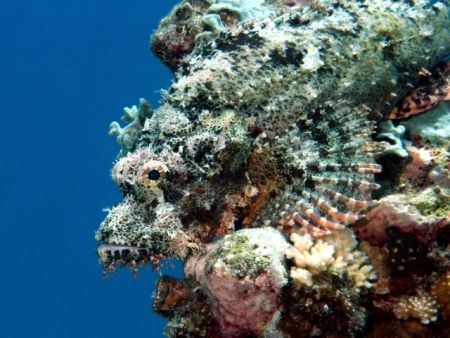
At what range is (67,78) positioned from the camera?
95688mm

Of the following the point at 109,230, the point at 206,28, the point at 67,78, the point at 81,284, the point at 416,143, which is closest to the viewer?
the point at 109,230

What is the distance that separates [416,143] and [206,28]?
12.3 feet

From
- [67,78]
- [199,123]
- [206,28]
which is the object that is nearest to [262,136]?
[199,123]

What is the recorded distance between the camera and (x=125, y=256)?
4969mm

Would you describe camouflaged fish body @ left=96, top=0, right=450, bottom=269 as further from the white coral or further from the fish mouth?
the white coral

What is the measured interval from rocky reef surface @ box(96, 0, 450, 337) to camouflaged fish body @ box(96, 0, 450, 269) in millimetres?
17

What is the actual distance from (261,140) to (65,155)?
8423 cm

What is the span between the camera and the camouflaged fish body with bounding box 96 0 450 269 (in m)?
5.04

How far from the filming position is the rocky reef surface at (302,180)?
12.7ft

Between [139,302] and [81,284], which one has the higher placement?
[81,284]

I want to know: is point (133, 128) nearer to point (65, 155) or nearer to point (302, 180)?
point (302, 180)

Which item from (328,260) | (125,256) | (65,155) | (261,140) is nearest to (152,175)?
(125,256)

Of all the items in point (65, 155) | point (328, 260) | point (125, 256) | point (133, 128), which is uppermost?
point (65, 155)

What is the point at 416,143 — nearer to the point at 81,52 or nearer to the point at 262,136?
the point at 262,136
